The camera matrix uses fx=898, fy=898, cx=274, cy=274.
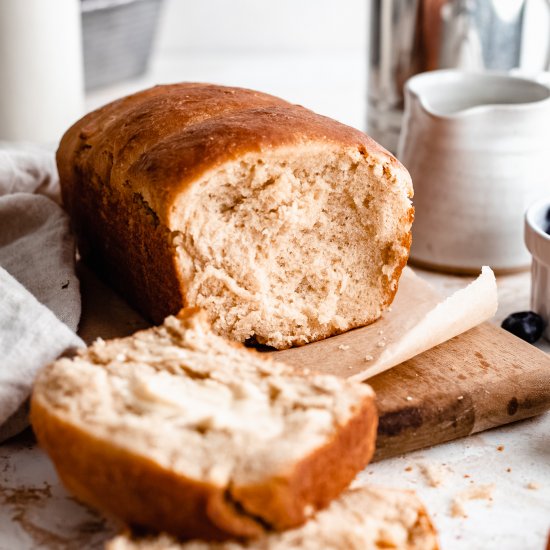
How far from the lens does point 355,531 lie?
158 cm

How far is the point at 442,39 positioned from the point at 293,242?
1.80 m

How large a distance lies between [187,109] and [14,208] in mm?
712

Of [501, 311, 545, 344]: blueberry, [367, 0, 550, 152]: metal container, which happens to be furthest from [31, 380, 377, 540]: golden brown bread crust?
[367, 0, 550, 152]: metal container

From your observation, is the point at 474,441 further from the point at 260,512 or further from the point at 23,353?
the point at 23,353

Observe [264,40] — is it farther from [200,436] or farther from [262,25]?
[200,436]

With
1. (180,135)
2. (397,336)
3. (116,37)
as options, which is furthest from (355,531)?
(116,37)

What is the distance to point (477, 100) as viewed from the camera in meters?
3.24

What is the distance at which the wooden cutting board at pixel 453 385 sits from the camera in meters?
2.05

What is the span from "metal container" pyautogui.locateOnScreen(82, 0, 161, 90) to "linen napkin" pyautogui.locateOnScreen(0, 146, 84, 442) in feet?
4.51

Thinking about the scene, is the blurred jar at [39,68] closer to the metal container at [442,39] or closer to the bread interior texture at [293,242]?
the metal container at [442,39]

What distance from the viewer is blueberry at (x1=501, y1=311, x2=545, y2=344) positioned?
255 cm

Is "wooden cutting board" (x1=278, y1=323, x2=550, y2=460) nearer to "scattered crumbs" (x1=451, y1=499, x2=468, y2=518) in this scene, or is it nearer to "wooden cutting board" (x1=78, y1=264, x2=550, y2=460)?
"wooden cutting board" (x1=78, y1=264, x2=550, y2=460)

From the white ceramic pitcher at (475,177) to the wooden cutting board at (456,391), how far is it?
69cm

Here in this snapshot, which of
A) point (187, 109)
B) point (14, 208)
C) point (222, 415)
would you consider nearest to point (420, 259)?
point (187, 109)
